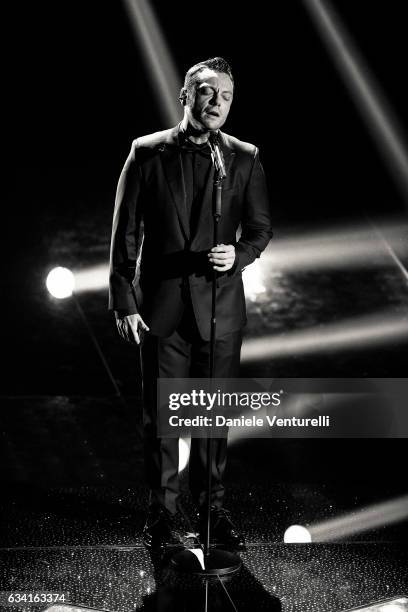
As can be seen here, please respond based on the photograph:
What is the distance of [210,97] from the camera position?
2.18 m

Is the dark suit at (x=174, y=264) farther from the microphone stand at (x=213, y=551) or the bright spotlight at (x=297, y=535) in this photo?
the bright spotlight at (x=297, y=535)

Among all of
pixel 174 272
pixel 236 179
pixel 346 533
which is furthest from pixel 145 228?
pixel 346 533

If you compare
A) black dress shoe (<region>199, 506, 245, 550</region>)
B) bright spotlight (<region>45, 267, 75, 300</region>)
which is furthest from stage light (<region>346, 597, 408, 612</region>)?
bright spotlight (<region>45, 267, 75, 300</region>)

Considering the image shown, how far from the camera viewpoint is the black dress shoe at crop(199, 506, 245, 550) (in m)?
2.33

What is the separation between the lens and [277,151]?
500 cm

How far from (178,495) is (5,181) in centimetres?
346

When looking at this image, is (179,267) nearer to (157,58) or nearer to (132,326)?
(132,326)

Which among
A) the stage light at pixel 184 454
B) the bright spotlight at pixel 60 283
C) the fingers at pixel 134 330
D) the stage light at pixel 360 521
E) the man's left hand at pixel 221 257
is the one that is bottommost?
the stage light at pixel 360 521

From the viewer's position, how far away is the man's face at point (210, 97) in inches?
85.7

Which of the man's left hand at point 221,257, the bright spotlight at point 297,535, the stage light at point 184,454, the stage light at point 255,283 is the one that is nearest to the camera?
the man's left hand at point 221,257

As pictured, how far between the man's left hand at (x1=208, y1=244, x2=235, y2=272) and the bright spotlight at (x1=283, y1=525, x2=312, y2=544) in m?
0.98

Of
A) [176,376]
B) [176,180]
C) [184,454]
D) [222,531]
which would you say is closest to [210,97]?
[176,180]

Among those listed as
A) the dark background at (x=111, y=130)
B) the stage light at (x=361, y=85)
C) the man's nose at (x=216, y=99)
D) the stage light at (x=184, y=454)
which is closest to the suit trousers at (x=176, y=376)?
the man's nose at (x=216, y=99)

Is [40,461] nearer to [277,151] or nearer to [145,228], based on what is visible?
[145,228]
